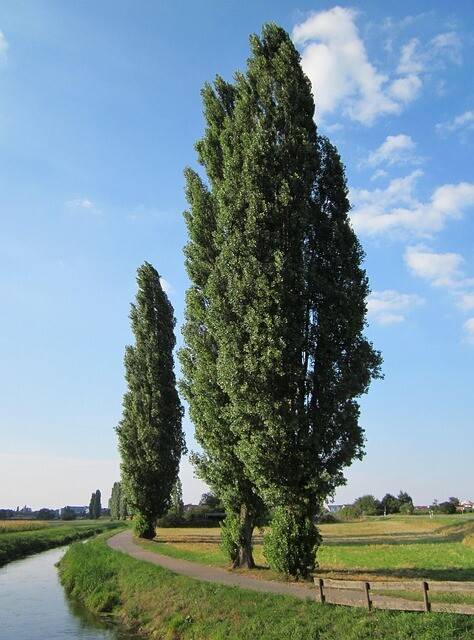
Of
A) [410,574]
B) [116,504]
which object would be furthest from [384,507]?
[410,574]

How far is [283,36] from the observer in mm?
23000

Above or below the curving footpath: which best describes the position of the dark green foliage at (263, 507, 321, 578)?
above

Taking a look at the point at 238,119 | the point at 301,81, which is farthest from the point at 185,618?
the point at 301,81

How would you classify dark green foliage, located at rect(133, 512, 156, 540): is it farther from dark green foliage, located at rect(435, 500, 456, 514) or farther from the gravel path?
dark green foliage, located at rect(435, 500, 456, 514)

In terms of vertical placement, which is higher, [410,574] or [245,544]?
[245,544]

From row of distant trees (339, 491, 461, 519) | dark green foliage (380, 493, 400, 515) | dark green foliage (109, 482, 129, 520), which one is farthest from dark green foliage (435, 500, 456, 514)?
dark green foliage (109, 482, 129, 520)

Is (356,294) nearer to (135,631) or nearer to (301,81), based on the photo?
(301,81)

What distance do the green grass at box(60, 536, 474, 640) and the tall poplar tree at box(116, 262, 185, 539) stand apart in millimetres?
15524

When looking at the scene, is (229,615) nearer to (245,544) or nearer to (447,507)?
(245,544)

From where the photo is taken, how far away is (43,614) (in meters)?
20.3

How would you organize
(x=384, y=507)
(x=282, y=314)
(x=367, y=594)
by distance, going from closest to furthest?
1. (x=367, y=594)
2. (x=282, y=314)
3. (x=384, y=507)

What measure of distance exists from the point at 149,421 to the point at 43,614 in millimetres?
21310

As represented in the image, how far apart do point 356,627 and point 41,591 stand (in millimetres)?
20096

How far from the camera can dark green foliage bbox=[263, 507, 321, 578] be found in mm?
18344
